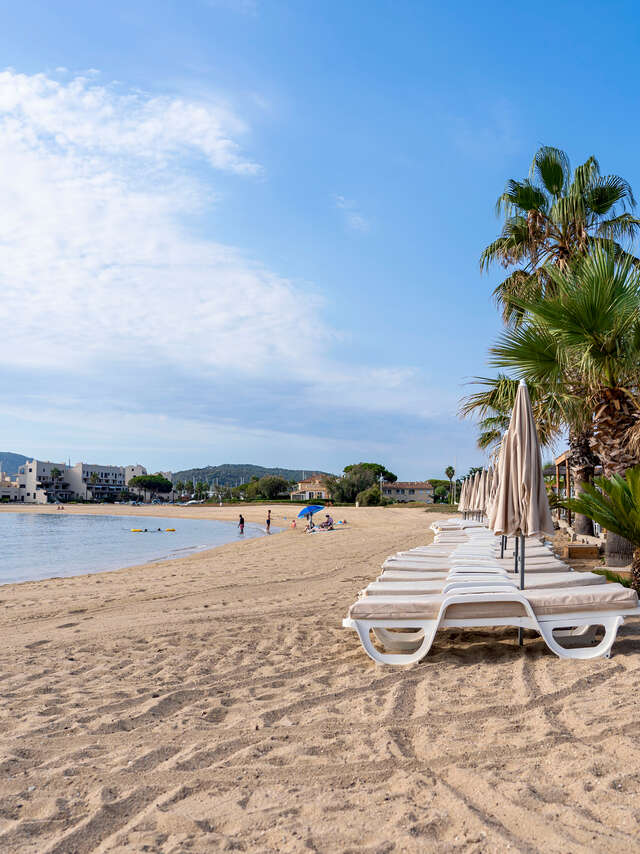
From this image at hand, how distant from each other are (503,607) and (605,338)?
4.94m

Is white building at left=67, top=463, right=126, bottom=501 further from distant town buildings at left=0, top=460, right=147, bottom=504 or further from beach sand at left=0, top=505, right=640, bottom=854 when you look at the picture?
beach sand at left=0, top=505, right=640, bottom=854

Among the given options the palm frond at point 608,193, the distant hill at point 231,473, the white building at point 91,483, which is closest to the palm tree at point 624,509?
the palm frond at point 608,193

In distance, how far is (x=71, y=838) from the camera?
2195 mm

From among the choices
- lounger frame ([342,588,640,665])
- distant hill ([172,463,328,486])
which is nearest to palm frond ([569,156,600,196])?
lounger frame ([342,588,640,665])

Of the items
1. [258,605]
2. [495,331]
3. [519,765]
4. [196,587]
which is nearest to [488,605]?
[519,765]

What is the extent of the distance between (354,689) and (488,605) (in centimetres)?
120

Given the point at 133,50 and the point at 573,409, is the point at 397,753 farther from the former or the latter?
the point at 133,50

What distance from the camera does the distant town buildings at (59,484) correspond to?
110 m

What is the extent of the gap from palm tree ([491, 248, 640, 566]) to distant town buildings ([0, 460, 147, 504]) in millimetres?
114385

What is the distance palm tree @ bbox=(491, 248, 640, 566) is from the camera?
769 cm

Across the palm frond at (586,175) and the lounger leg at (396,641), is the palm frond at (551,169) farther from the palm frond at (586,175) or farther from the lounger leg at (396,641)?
the lounger leg at (396,641)

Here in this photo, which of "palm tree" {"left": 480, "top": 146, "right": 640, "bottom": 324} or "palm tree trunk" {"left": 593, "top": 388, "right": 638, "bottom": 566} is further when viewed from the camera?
"palm tree" {"left": 480, "top": 146, "right": 640, "bottom": 324}

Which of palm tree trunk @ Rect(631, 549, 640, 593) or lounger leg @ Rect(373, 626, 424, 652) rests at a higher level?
palm tree trunk @ Rect(631, 549, 640, 593)

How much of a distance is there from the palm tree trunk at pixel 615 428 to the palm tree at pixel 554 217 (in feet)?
12.6
